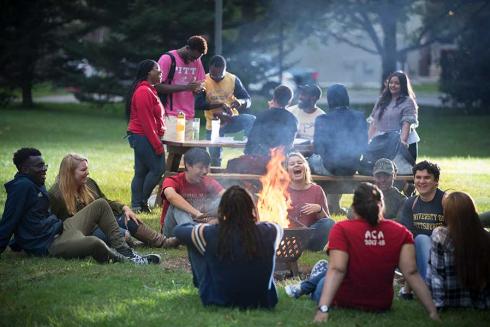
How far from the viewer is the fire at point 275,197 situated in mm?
8586

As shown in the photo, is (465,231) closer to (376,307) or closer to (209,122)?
(376,307)

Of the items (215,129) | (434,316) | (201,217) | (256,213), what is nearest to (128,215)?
(201,217)

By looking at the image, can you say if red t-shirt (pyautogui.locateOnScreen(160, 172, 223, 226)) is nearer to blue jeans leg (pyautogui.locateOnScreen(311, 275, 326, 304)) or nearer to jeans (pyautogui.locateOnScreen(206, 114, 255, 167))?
blue jeans leg (pyautogui.locateOnScreen(311, 275, 326, 304))

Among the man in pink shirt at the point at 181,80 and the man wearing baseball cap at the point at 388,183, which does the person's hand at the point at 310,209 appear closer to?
the man wearing baseball cap at the point at 388,183

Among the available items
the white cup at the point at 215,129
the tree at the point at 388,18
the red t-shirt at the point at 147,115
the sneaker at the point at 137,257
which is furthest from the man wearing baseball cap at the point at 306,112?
the tree at the point at 388,18

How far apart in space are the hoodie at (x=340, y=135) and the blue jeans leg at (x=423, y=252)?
13.3 ft

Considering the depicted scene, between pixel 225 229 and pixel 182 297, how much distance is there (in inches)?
38.0

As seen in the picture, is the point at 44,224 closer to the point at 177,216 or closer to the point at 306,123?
the point at 177,216

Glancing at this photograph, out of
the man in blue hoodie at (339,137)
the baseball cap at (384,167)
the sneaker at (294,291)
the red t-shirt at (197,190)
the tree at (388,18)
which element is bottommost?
the sneaker at (294,291)

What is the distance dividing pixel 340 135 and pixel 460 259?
4.67m

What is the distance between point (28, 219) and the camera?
8719 millimetres

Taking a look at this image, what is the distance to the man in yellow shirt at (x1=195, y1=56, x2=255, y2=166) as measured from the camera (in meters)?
12.9

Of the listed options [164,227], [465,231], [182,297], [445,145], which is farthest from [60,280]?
[445,145]

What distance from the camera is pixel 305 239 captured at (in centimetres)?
809
